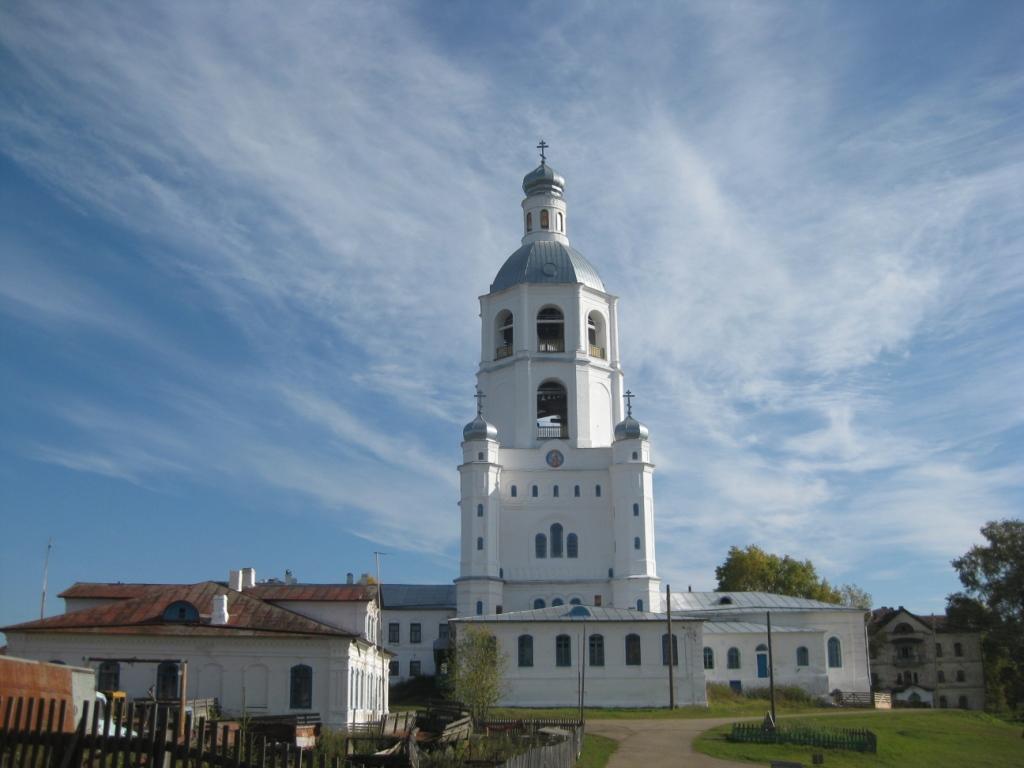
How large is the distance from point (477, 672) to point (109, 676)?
12920mm

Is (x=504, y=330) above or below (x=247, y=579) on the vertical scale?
above

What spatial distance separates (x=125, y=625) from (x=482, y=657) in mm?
13212

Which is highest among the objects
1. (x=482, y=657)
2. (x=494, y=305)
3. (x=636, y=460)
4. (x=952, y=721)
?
(x=494, y=305)

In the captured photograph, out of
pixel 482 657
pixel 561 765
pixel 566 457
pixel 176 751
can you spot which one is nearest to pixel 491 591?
pixel 566 457

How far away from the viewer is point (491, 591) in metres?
55.2

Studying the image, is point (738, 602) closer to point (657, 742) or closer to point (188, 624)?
point (657, 742)

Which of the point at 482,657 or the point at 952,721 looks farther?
the point at 952,721

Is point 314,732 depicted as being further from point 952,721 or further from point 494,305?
point 494,305

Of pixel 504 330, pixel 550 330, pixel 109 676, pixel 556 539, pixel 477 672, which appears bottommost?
pixel 477 672

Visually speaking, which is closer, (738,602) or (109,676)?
(109,676)

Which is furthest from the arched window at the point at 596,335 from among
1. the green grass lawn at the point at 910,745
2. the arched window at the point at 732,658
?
the green grass lawn at the point at 910,745

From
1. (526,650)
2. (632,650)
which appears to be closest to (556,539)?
(526,650)

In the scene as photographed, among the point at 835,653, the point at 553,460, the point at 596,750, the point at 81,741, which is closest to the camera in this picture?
the point at 81,741

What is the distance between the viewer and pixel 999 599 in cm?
6419
